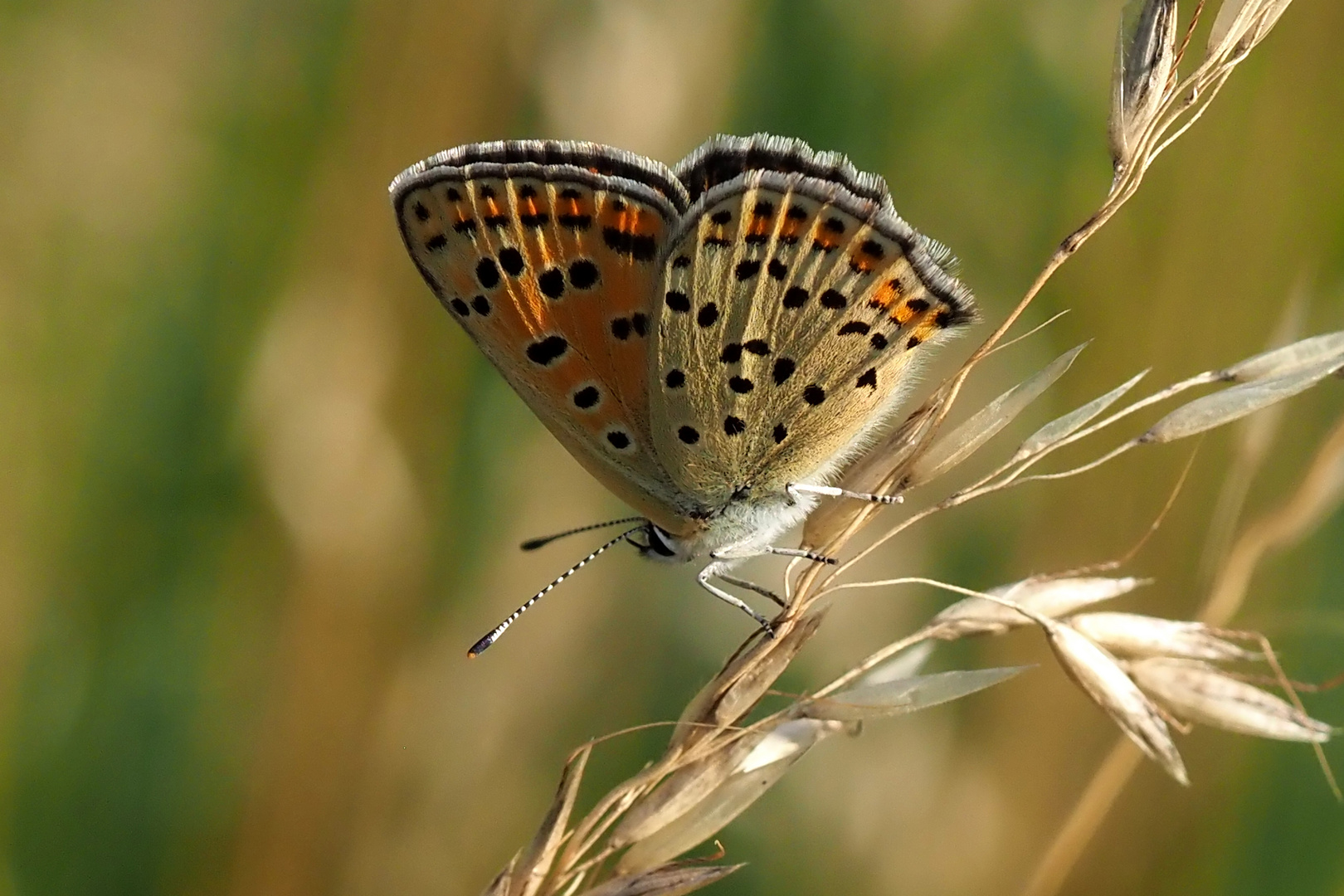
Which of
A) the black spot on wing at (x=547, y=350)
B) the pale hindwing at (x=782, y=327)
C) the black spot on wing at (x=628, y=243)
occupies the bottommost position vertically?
the pale hindwing at (x=782, y=327)

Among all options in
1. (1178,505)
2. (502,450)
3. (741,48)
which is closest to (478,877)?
(502,450)

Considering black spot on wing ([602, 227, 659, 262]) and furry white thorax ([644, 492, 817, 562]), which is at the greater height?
black spot on wing ([602, 227, 659, 262])

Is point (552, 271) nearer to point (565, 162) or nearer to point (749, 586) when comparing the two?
point (565, 162)

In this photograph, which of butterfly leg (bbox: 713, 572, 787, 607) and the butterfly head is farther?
the butterfly head

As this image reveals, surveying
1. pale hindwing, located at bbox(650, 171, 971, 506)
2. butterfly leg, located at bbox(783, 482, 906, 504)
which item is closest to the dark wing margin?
pale hindwing, located at bbox(650, 171, 971, 506)

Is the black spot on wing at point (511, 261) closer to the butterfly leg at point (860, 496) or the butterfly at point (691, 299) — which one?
the butterfly at point (691, 299)

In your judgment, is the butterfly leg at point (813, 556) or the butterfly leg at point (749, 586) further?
the butterfly leg at point (749, 586)

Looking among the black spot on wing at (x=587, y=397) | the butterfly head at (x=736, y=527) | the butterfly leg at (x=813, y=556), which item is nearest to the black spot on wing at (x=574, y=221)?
the black spot on wing at (x=587, y=397)

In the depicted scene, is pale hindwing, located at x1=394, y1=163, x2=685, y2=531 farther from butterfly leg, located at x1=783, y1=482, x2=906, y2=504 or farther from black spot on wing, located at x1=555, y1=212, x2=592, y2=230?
butterfly leg, located at x1=783, y1=482, x2=906, y2=504

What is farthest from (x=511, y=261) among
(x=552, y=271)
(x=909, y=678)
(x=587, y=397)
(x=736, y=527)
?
(x=909, y=678)
